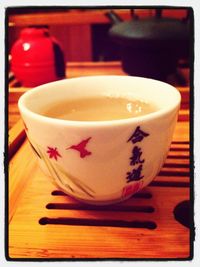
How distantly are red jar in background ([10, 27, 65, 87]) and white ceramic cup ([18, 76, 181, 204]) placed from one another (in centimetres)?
46

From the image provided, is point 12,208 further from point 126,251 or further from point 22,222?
point 126,251

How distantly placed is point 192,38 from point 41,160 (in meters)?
0.21

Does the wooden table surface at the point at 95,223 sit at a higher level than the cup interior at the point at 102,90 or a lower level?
lower

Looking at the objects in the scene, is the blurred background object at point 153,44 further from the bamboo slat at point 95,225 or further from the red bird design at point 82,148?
the red bird design at point 82,148

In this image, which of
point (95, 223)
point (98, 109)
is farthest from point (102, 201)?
point (98, 109)

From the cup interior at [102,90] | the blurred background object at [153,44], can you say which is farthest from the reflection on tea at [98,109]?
the blurred background object at [153,44]

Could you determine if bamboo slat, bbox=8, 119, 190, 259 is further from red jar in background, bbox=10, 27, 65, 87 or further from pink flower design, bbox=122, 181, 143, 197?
red jar in background, bbox=10, 27, 65, 87

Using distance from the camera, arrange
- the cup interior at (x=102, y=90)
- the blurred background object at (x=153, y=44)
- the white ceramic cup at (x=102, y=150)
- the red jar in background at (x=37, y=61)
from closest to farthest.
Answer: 1. the white ceramic cup at (x=102, y=150)
2. the cup interior at (x=102, y=90)
3. the blurred background object at (x=153, y=44)
4. the red jar in background at (x=37, y=61)

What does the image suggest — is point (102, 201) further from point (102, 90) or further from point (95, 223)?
point (102, 90)

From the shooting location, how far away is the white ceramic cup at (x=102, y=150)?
0.34m

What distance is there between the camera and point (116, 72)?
0.98 metres

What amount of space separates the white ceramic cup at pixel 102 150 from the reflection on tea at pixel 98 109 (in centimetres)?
5

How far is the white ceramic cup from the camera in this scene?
0.34 m

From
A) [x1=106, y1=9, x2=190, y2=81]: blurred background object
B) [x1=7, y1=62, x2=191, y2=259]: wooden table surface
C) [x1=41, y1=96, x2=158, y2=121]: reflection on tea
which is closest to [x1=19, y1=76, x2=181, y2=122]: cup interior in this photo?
[x1=41, y1=96, x2=158, y2=121]: reflection on tea
